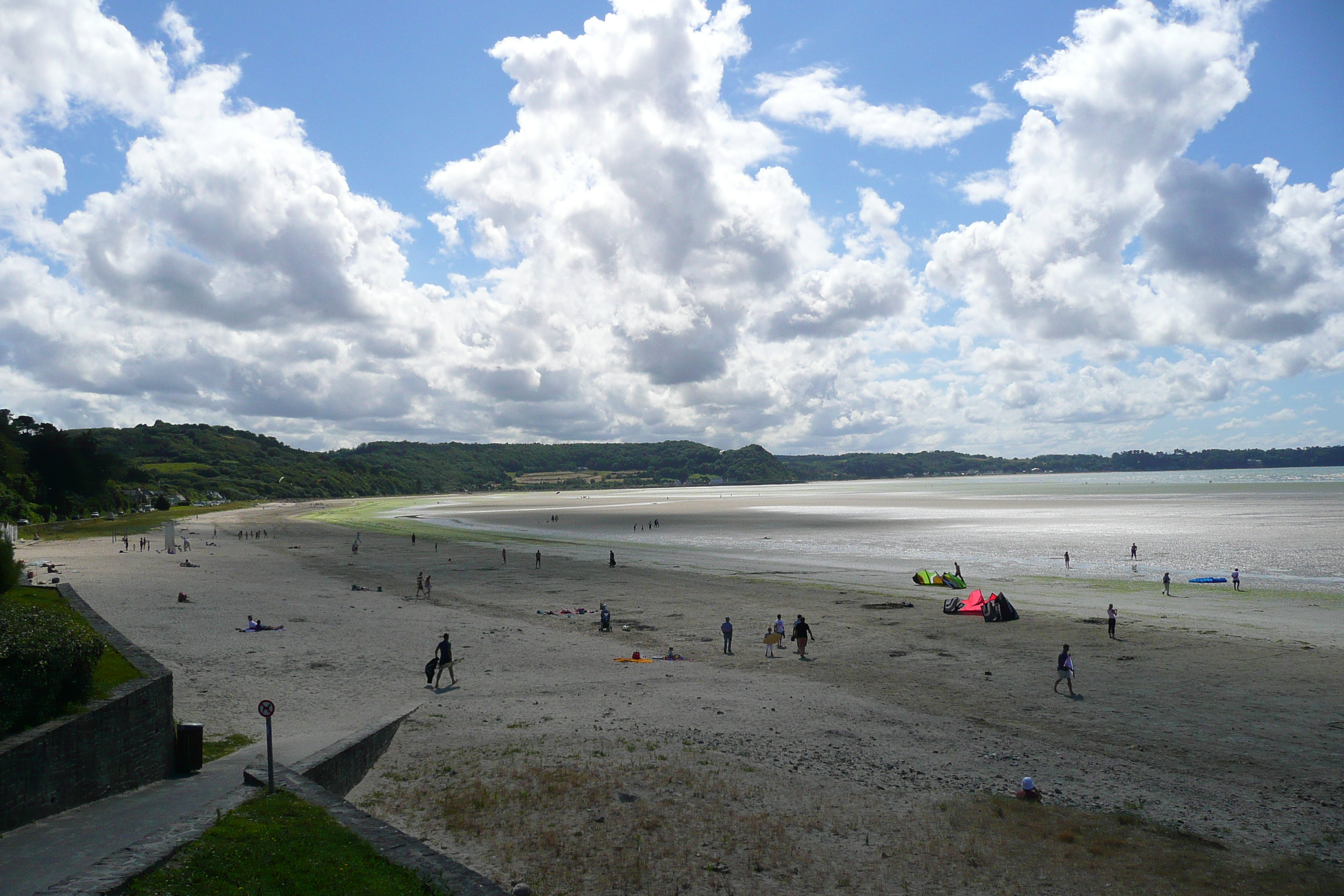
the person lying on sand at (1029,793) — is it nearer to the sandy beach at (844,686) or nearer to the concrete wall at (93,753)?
the sandy beach at (844,686)

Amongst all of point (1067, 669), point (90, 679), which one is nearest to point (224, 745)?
point (90, 679)

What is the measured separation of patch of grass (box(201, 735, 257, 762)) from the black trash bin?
0.47 meters

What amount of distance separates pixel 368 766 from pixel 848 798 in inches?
358

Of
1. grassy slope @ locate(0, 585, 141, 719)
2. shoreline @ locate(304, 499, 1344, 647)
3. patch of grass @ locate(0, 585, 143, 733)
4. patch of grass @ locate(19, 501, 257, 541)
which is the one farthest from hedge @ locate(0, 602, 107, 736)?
patch of grass @ locate(19, 501, 257, 541)

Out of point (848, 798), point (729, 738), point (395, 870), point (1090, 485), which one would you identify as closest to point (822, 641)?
point (729, 738)

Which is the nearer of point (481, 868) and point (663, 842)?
point (481, 868)

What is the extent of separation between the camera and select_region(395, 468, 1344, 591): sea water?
1673 inches

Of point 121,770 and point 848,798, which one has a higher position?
point 121,770

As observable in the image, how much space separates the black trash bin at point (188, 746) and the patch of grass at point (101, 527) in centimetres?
6241

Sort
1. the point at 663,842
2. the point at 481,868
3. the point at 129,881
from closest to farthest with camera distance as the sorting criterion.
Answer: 1. the point at 129,881
2. the point at 481,868
3. the point at 663,842

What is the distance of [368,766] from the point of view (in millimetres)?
13109

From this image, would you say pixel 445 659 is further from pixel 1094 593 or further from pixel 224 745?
pixel 1094 593

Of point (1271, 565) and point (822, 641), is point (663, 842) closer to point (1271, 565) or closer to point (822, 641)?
point (822, 641)

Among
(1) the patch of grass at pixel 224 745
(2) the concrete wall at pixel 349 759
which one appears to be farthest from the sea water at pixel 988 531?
(1) the patch of grass at pixel 224 745
